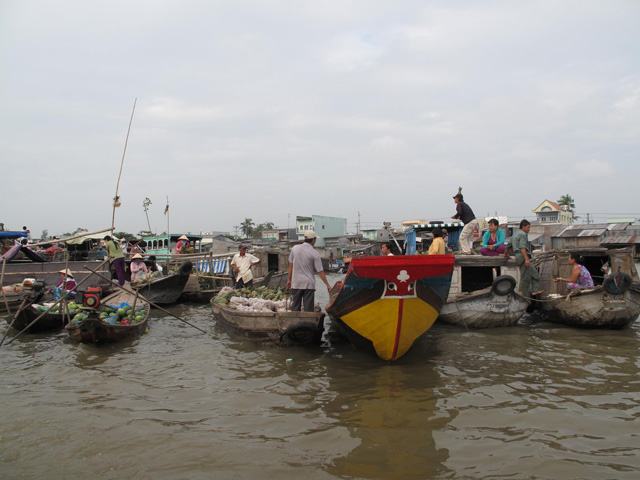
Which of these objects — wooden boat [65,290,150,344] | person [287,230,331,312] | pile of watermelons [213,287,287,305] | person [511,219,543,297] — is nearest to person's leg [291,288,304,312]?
person [287,230,331,312]

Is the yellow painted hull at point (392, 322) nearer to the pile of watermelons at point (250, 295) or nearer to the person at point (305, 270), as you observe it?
the person at point (305, 270)

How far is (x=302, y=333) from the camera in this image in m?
6.90

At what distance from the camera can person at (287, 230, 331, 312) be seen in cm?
683

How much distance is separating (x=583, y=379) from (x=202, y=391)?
5.00 meters

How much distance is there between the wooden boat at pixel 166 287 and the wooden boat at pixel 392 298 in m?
7.41

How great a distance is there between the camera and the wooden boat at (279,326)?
6.84 metres

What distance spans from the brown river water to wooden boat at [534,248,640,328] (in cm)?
102

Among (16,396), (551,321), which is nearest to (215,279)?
(16,396)

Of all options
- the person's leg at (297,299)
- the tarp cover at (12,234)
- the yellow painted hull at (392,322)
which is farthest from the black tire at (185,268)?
the tarp cover at (12,234)

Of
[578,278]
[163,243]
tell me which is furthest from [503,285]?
[163,243]

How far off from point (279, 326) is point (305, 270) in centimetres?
109

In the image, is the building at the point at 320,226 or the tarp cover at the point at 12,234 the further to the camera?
the building at the point at 320,226

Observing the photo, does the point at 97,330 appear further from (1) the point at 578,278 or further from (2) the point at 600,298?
(1) the point at 578,278

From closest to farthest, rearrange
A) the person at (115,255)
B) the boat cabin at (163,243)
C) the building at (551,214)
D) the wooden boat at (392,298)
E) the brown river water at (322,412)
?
the brown river water at (322,412)
the wooden boat at (392,298)
the person at (115,255)
the boat cabin at (163,243)
the building at (551,214)
